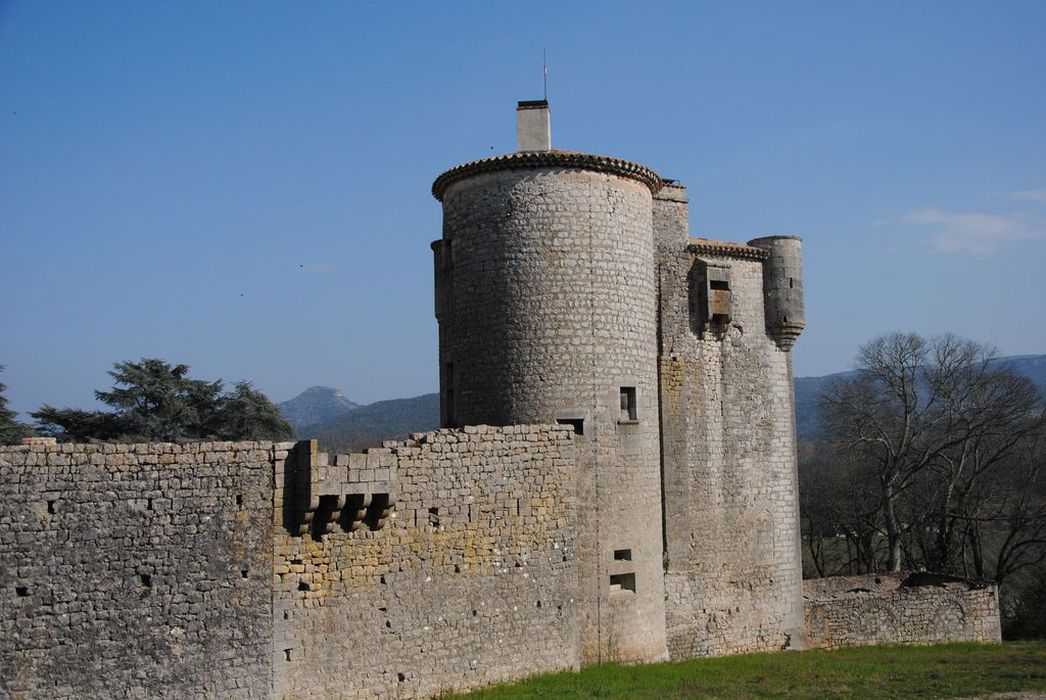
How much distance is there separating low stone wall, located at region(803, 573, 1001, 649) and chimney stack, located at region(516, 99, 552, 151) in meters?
12.5

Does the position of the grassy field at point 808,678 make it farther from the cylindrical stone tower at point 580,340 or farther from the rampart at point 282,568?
the cylindrical stone tower at point 580,340

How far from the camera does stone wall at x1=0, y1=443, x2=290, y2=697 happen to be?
429 inches

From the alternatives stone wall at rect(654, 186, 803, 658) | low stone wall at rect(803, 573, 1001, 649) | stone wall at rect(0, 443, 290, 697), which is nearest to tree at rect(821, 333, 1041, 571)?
low stone wall at rect(803, 573, 1001, 649)

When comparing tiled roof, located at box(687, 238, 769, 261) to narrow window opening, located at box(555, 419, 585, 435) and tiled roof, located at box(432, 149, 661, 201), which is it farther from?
narrow window opening, located at box(555, 419, 585, 435)

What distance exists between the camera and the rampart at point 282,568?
11023mm

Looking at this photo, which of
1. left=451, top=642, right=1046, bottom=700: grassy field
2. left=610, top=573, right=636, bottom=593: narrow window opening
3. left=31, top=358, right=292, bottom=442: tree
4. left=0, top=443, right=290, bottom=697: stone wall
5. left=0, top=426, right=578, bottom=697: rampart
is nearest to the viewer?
left=0, top=443, right=290, bottom=697: stone wall

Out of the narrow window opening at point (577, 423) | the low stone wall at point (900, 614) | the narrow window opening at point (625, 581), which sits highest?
the narrow window opening at point (577, 423)

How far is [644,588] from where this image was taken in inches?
655

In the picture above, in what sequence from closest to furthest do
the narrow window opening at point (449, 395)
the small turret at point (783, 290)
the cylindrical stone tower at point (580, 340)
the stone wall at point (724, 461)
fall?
the cylindrical stone tower at point (580, 340) < the narrow window opening at point (449, 395) < the stone wall at point (724, 461) < the small turret at point (783, 290)

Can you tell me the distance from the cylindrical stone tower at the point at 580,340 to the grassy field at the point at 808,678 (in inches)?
46.7

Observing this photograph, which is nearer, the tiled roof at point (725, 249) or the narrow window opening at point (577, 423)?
the narrow window opening at point (577, 423)

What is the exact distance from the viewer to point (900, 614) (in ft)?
75.8

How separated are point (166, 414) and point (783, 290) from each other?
20.4 metres

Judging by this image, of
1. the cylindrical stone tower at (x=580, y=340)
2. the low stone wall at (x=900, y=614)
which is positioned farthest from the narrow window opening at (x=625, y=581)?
the low stone wall at (x=900, y=614)
